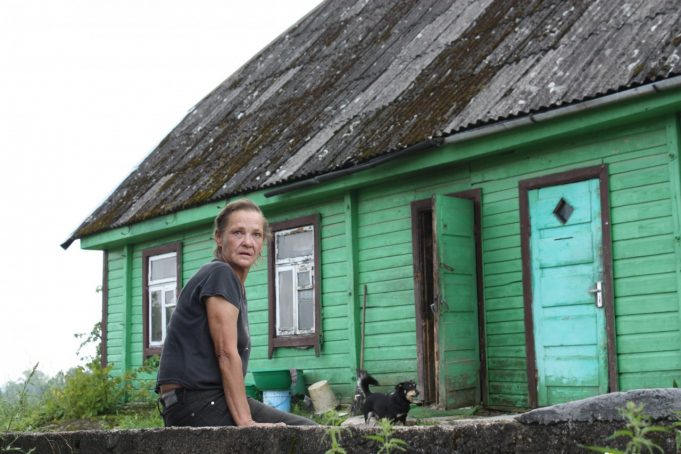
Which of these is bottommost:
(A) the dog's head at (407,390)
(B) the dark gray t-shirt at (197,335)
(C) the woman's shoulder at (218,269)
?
(A) the dog's head at (407,390)

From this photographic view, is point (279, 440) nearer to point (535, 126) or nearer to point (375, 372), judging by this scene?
point (535, 126)

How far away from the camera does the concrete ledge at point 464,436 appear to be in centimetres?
228

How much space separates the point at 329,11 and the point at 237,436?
46.8 feet

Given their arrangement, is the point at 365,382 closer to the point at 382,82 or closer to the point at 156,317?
the point at 382,82

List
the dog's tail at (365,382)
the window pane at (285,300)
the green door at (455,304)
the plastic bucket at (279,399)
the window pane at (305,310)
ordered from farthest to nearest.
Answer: the window pane at (285,300), the window pane at (305,310), the plastic bucket at (279,399), the dog's tail at (365,382), the green door at (455,304)

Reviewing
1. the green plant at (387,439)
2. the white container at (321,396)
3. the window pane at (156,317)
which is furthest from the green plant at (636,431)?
the window pane at (156,317)

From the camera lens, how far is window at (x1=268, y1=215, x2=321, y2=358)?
1173cm

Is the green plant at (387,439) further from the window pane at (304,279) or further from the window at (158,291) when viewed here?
the window at (158,291)

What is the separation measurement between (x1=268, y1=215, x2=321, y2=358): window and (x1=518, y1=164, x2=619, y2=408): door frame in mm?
3141

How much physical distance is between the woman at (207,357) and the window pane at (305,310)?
825 cm

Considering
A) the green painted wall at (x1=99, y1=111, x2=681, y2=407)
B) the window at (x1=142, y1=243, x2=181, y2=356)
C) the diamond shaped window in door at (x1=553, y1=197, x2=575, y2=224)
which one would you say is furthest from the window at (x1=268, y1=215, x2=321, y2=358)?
the diamond shaped window in door at (x1=553, y1=197, x2=575, y2=224)

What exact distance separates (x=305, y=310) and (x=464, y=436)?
31.0 ft

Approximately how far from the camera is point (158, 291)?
1472 centimetres

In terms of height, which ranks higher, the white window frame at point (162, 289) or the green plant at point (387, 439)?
the white window frame at point (162, 289)
